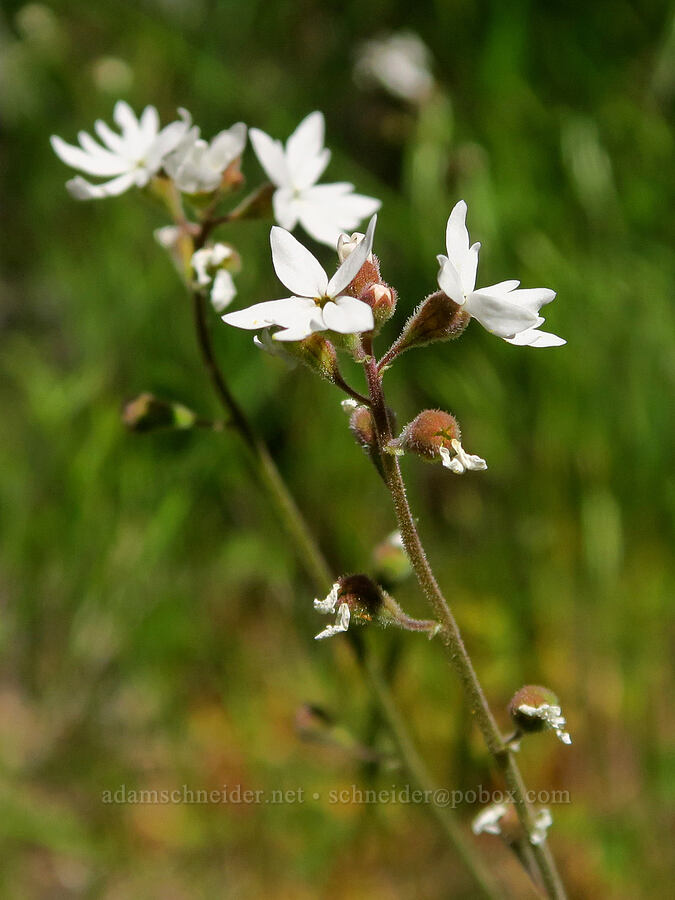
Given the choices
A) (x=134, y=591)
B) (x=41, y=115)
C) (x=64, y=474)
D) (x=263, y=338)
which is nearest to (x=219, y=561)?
(x=134, y=591)

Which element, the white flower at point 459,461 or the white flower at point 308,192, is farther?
the white flower at point 308,192

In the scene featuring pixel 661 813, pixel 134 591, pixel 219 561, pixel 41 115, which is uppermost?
pixel 41 115

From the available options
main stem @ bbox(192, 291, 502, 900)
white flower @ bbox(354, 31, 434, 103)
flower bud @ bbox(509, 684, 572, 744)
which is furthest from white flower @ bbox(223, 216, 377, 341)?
white flower @ bbox(354, 31, 434, 103)

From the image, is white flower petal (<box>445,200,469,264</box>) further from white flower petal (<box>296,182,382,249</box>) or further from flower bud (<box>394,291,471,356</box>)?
white flower petal (<box>296,182,382,249</box>)

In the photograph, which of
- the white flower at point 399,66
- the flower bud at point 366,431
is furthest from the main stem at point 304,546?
the white flower at point 399,66

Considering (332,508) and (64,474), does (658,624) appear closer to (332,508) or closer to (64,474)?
(332,508)

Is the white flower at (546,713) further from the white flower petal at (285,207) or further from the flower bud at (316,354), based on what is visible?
the white flower petal at (285,207)
